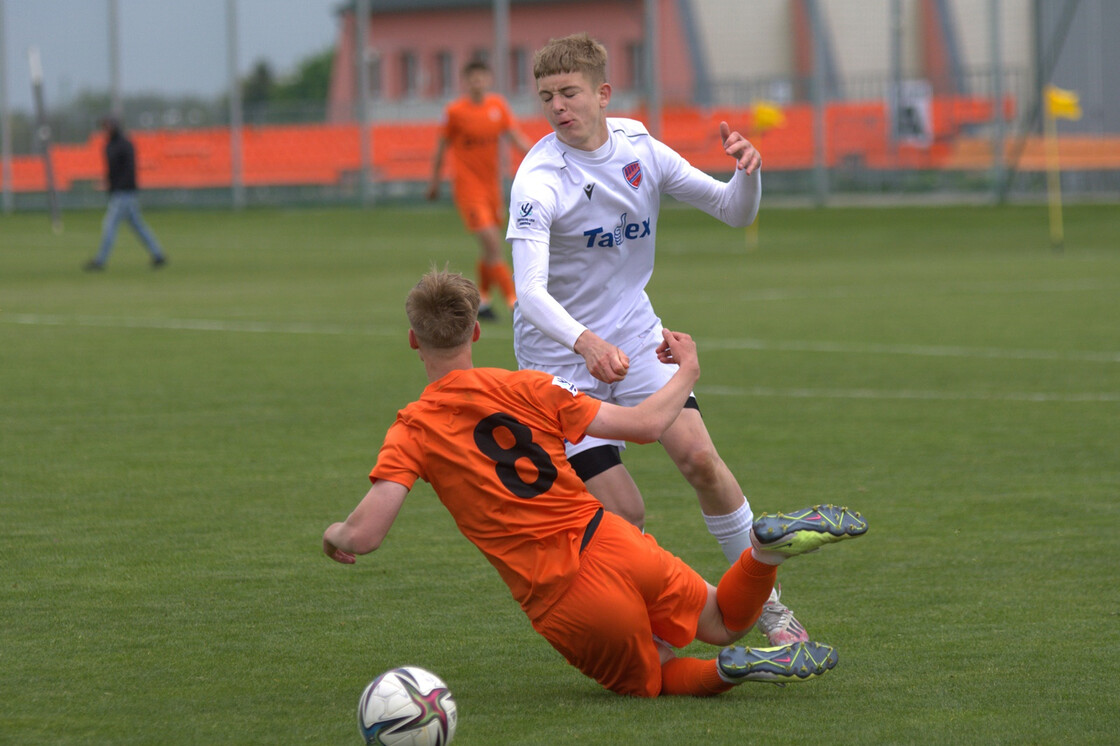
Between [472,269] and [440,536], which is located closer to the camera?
[440,536]

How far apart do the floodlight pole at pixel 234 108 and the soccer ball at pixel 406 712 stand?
37.5m

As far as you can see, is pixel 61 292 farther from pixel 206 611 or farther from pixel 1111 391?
pixel 206 611

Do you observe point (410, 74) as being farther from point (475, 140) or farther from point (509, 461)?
Answer: point (509, 461)

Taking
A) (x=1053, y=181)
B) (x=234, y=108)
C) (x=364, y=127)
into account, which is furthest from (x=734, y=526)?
(x=234, y=108)

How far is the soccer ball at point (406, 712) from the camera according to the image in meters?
3.75

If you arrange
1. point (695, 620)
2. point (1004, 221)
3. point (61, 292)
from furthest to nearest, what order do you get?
1. point (1004, 221)
2. point (61, 292)
3. point (695, 620)

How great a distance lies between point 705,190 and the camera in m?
5.37

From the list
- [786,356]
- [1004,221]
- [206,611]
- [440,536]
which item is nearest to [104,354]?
[786,356]

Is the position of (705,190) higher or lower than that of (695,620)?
higher

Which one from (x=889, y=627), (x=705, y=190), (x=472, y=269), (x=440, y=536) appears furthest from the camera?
(x=472, y=269)

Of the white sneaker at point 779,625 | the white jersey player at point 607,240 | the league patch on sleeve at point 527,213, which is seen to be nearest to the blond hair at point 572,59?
the white jersey player at point 607,240

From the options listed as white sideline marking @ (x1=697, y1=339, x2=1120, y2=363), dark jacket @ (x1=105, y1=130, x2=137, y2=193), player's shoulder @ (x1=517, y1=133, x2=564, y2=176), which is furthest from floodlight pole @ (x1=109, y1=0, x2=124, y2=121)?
player's shoulder @ (x1=517, y1=133, x2=564, y2=176)

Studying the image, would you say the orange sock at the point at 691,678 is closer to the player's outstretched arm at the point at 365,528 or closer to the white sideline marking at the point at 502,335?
the player's outstretched arm at the point at 365,528

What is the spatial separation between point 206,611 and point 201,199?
36.8 meters
